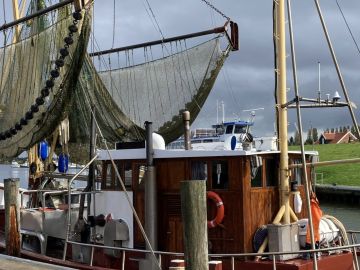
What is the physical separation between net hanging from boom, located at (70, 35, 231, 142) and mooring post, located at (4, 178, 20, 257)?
7.09 m

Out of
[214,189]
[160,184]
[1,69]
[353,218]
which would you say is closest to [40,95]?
[1,69]

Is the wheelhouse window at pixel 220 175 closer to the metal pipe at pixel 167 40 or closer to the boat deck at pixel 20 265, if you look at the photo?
the boat deck at pixel 20 265

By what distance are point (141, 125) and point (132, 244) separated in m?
8.36

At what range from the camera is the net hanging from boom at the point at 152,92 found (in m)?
18.9

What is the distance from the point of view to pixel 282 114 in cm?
1080

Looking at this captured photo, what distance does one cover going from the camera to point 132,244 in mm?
11953

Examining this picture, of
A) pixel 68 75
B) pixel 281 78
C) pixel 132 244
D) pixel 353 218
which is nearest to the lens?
pixel 281 78

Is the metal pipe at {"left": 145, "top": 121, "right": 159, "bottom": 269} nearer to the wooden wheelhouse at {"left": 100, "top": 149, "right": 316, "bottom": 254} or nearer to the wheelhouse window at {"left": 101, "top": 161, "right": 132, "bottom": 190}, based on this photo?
the wooden wheelhouse at {"left": 100, "top": 149, "right": 316, "bottom": 254}

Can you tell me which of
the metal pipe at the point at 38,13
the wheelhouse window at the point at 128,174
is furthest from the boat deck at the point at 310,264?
the metal pipe at the point at 38,13

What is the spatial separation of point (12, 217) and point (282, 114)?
5710 mm

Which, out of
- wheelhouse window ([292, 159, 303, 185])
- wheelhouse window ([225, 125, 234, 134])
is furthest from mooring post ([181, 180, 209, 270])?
wheelhouse window ([225, 125, 234, 134])

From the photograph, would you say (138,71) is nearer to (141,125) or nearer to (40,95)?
(141,125)

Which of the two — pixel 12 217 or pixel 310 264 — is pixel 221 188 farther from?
pixel 12 217

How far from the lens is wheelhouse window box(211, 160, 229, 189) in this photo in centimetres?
1093
